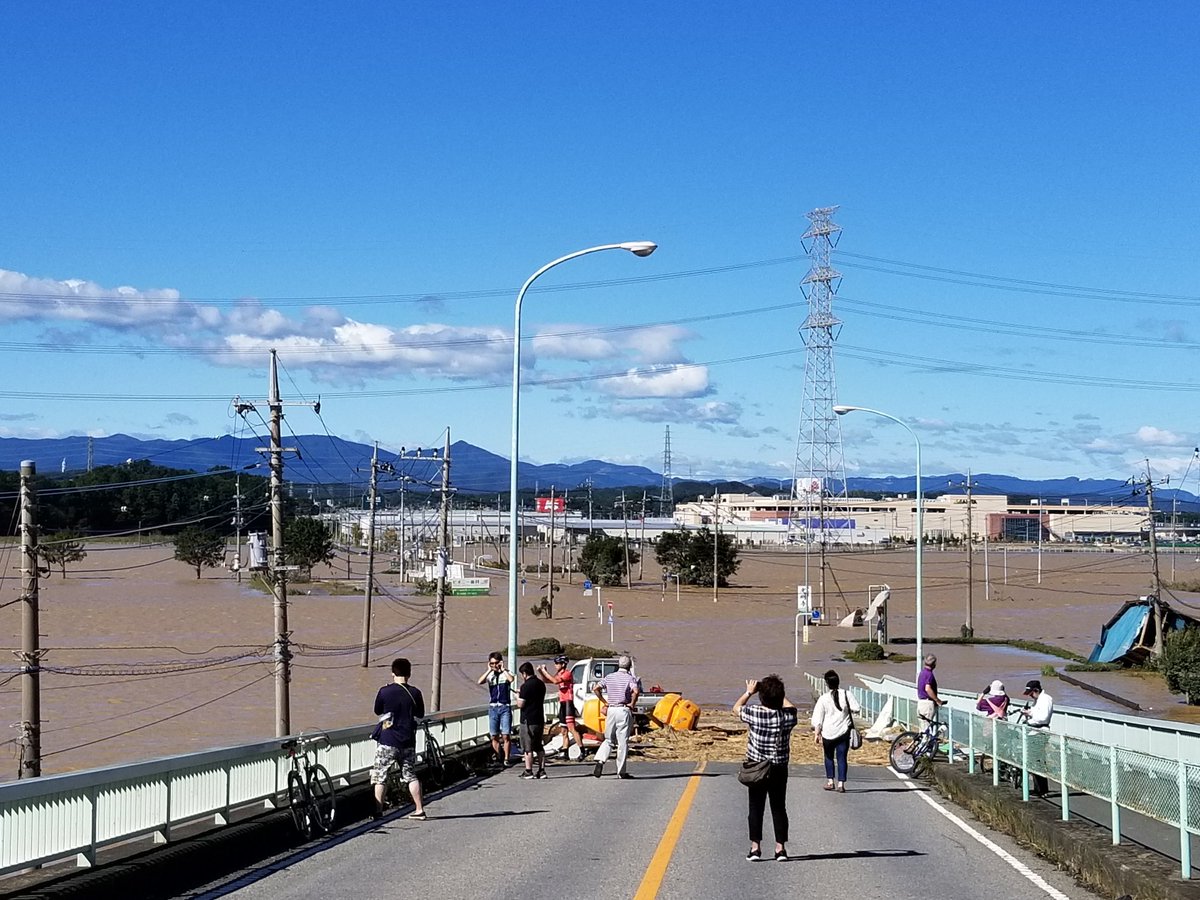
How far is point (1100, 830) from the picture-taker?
12.4 metres

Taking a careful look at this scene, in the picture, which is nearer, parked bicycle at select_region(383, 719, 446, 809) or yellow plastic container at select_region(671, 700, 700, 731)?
parked bicycle at select_region(383, 719, 446, 809)

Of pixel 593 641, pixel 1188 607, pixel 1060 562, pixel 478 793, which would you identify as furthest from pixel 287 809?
pixel 1060 562

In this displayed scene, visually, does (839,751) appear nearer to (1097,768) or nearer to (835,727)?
(835,727)

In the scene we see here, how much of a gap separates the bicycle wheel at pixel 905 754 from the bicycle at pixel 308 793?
10306 mm

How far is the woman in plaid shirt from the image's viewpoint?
40.5 feet

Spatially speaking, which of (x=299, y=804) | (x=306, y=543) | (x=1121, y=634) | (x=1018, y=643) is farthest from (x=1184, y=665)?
(x=306, y=543)

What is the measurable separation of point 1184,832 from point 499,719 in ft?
46.2

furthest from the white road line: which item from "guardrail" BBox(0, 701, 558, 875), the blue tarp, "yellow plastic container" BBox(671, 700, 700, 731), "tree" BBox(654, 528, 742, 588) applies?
"tree" BBox(654, 528, 742, 588)

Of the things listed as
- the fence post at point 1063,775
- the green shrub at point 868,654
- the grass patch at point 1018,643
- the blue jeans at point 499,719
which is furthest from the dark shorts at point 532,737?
the grass patch at point 1018,643

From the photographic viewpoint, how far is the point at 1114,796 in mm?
11508

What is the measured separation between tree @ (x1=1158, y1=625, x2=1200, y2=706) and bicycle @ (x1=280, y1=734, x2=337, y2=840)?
37.7 metres

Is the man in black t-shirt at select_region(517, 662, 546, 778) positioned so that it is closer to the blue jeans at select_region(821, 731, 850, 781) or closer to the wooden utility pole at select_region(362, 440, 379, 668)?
the blue jeans at select_region(821, 731, 850, 781)

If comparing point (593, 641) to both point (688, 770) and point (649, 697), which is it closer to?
point (649, 697)

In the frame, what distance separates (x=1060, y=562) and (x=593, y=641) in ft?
379
